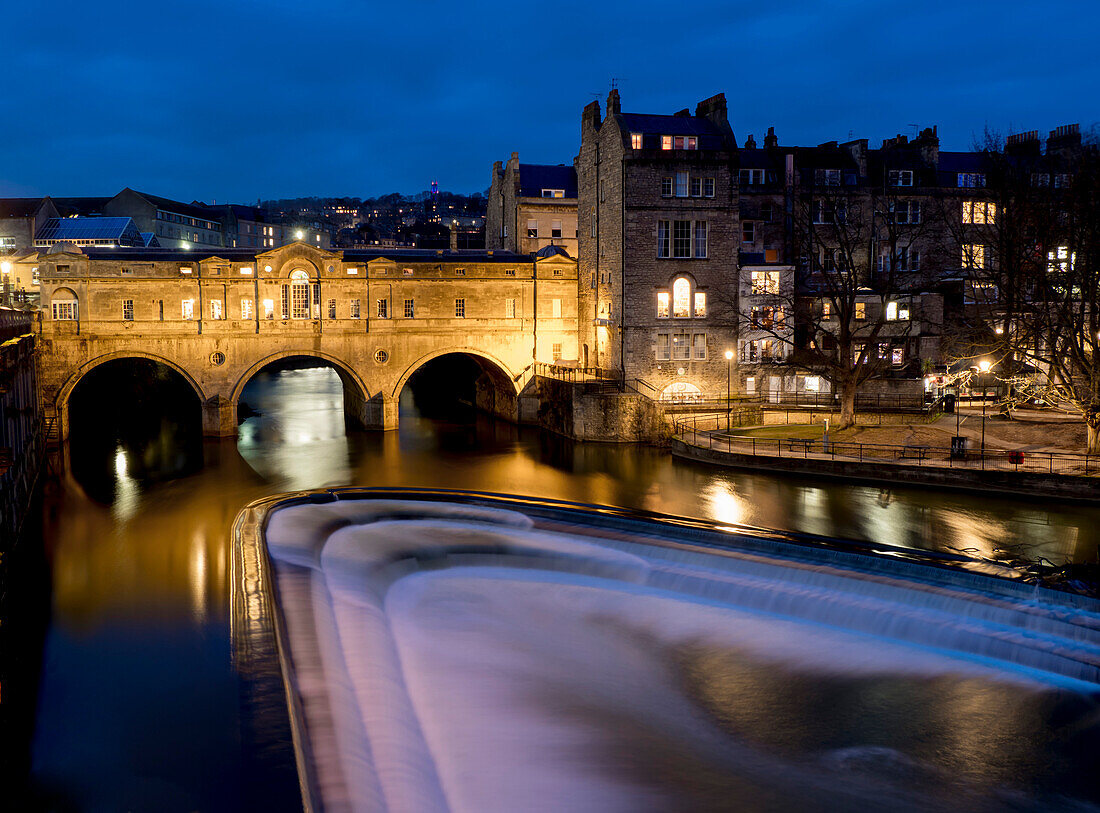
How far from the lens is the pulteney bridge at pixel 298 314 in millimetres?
42281

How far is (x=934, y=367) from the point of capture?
4488 cm

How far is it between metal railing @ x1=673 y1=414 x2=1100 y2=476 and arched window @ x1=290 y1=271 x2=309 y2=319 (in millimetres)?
20338

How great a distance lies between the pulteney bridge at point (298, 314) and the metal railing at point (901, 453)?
13.3 metres

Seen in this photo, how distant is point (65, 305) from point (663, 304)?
29.1 metres

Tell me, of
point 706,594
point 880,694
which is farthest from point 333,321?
Result: point 880,694

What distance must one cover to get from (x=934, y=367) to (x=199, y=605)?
37755 mm

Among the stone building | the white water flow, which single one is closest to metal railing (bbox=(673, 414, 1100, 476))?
the white water flow

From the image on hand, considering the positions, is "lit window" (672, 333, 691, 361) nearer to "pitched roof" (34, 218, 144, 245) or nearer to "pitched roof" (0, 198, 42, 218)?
"pitched roof" (34, 218, 144, 245)

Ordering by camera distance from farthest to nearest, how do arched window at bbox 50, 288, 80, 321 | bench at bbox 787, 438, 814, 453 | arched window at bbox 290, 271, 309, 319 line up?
arched window at bbox 290, 271, 309, 319 → arched window at bbox 50, 288, 80, 321 → bench at bbox 787, 438, 814, 453

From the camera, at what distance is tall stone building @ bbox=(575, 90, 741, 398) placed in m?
42.9

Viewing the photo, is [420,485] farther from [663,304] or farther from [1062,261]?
[1062,261]

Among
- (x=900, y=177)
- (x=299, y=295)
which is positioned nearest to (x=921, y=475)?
(x=900, y=177)

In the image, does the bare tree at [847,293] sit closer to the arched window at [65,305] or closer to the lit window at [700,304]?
the lit window at [700,304]

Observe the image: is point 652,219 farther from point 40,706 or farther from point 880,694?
point 40,706
